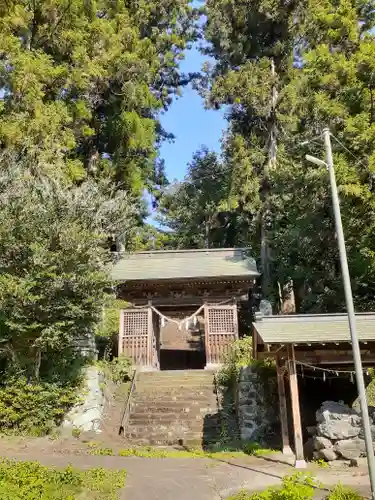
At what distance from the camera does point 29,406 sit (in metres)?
12.2

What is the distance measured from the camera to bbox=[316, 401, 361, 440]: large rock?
1046 cm

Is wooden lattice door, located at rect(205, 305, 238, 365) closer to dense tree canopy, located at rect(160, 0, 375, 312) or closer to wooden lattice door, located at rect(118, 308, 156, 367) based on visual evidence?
wooden lattice door, located at rect(118, 308, 156, 367)

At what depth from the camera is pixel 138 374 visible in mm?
16844

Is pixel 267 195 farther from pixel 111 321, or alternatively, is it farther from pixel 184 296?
pixel 111 321

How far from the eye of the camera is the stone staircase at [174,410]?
13.1 m

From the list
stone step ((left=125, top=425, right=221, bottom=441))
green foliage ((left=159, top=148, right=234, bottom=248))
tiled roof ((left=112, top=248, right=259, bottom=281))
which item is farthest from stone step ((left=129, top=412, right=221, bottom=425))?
green foliage ((left=159, top=148, right=234, bottom=248))

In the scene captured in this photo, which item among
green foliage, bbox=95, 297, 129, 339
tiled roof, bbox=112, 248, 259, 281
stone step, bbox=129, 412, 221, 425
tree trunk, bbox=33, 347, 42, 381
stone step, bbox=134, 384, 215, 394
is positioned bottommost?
stone step, bbox=129, 412, 221, 425

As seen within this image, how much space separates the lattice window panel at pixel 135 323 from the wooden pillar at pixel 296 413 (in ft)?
28.0

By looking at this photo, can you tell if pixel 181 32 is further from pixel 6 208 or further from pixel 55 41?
pixel 6 208

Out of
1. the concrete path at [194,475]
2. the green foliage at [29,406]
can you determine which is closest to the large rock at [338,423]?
the concrete path at [194,475]

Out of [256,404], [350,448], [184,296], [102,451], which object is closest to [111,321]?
[184,296]

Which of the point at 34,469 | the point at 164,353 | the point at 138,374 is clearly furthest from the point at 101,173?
the point at 34,469

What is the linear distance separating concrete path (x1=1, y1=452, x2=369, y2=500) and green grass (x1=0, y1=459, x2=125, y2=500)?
334mm

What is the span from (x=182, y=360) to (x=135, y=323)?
6.85 meters
